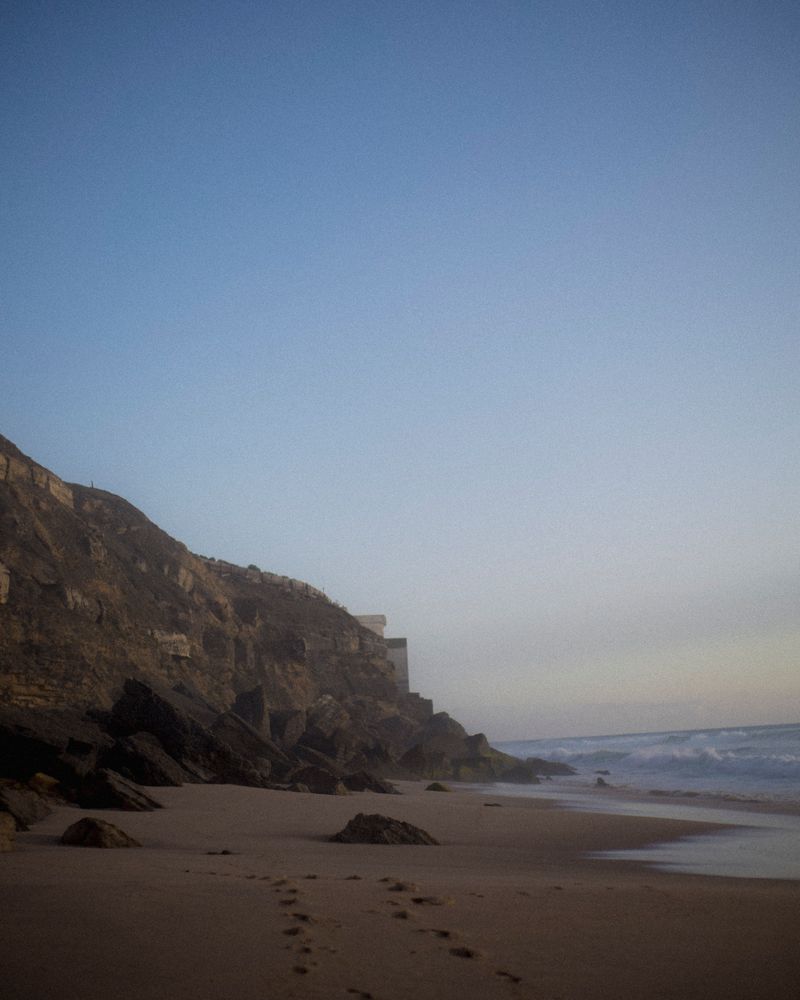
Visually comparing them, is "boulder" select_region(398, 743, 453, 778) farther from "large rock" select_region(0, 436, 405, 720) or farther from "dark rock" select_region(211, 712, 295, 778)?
Answer: "dark rock" select_region(211, 712, 295, 778)

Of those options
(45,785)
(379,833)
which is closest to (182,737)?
(45,785)

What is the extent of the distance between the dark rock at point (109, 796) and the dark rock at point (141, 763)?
2.39m

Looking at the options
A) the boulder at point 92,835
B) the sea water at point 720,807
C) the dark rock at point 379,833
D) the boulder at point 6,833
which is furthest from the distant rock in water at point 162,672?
the sea water at point 720,807

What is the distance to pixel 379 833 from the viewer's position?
923cm

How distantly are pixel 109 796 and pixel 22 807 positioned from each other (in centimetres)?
229

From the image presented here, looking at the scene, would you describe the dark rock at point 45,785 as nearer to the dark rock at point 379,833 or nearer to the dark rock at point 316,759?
the dark rock at point 379,833

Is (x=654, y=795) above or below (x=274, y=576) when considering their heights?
below

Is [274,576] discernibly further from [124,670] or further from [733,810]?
[733,810]

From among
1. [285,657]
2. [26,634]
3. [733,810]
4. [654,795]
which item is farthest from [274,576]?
[733,810]

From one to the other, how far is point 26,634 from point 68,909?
23734 mm

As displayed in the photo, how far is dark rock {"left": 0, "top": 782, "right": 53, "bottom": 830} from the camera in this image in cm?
817

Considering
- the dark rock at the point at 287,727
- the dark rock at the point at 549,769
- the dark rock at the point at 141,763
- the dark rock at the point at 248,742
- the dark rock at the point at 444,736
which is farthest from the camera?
the dark rock at the point at 444,736

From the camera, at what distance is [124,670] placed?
29312mm

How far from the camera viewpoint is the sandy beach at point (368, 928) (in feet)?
11.1
